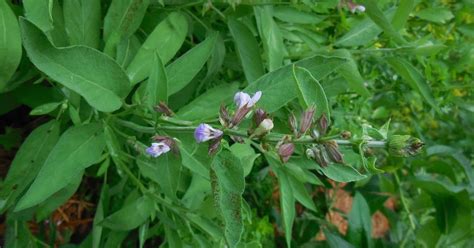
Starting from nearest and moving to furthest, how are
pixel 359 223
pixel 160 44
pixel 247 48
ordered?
pixel 160 44 < pixel 247 48 < pixel 359 223

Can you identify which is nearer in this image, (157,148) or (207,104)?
(157,148)

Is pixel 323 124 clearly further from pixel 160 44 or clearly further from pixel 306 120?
pixel 160 44

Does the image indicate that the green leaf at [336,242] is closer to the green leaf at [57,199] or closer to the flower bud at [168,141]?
the green leaf at [57,199]

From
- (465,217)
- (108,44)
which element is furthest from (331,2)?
(465,217)

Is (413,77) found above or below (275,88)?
below

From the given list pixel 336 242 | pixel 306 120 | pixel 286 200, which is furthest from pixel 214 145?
pixel 336 242

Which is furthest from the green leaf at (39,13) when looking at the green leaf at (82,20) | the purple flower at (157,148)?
the purple flower at (157,148)

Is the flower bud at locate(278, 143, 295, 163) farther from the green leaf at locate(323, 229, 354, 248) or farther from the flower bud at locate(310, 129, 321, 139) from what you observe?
the green leaf at locate(323, 229, 354, 248)
